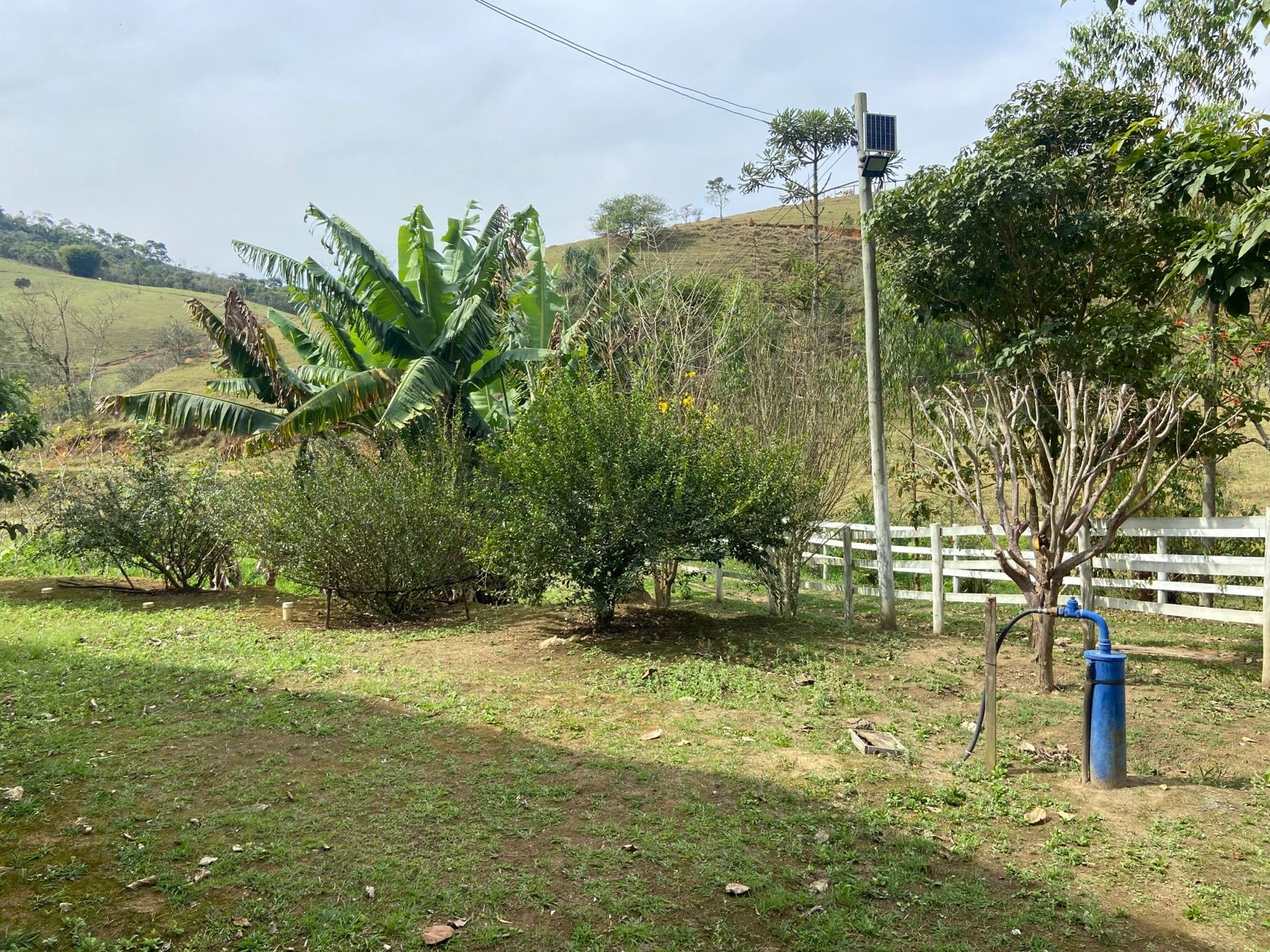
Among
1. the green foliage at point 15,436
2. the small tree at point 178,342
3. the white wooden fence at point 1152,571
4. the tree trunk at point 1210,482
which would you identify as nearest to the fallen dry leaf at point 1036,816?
the white wooden fence at point 1152,571

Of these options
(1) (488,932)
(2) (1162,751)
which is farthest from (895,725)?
(1) (488,932)

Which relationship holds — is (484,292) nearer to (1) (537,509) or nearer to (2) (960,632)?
(1) (537,509)

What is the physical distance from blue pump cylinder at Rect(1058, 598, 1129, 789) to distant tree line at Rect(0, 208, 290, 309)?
2994 inches

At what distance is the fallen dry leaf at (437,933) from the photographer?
381cm

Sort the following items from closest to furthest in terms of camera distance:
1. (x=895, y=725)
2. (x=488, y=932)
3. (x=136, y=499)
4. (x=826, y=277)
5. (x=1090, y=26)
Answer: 1. (x=488, y=932)
2. (x=895, y=725)
3. (x=136, y=499)
4. (x=1090, y=26)
5. (x=826, y=277)

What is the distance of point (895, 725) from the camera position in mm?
6844

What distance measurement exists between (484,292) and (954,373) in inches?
312

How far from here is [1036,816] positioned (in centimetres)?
509

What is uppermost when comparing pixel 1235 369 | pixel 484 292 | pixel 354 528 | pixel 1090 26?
pixel 1090 26

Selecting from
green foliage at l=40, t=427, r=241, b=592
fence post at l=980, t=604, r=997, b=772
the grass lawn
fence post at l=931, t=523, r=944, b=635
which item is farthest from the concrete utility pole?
green foliage at l=40, t=427, r=241, b=592

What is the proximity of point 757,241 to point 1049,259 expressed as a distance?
45.4 meters

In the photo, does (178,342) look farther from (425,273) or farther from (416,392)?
(416,392)

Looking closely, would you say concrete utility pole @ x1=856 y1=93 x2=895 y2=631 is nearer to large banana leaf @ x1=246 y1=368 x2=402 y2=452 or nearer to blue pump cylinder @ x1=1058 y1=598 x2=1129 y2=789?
blue pump cylinder @ x1=1058 y1=598 x2=1129 y2=789

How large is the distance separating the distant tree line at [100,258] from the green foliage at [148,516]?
64184 millimetres
